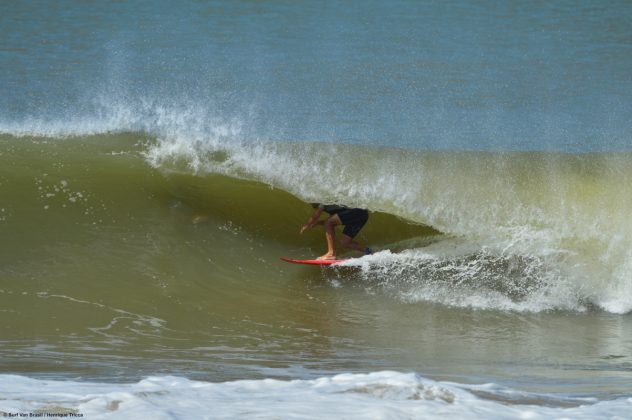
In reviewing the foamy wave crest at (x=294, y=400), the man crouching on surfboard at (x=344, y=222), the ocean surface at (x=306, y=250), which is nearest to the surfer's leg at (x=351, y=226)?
the man crouching on surfboard at (x=344, y=222)

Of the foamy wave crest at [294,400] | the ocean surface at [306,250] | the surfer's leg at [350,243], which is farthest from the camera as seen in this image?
the surfer's leg at [350,243]

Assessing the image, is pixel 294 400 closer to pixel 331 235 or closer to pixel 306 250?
pixel 331 235

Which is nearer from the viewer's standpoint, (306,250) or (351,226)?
(351,226)

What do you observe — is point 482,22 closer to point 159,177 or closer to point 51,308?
point 159,177

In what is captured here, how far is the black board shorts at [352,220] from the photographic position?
8.55 meters

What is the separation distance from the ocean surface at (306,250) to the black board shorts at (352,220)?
1.23ft

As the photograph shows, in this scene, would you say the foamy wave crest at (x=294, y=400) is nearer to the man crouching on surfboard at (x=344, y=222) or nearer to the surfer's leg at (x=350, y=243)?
the man crouching on surfboard at (x=344, y=222)

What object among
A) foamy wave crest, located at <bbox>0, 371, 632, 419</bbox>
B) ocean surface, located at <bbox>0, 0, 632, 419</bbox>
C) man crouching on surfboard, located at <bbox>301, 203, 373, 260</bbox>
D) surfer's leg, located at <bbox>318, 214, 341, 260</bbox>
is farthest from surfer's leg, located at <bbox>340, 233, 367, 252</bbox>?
foamy wave crest, located at <bbox>0, 371, 632, 419</bbox>

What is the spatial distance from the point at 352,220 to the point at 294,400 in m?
4.51

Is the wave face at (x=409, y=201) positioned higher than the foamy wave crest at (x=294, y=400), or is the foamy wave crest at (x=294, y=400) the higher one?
the wave face at (x=409, y=201)

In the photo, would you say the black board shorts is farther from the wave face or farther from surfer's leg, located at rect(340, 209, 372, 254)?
the wave face

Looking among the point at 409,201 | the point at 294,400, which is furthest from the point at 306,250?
the point at 294,400

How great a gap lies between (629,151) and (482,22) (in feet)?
52.5

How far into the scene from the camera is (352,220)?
859cm
